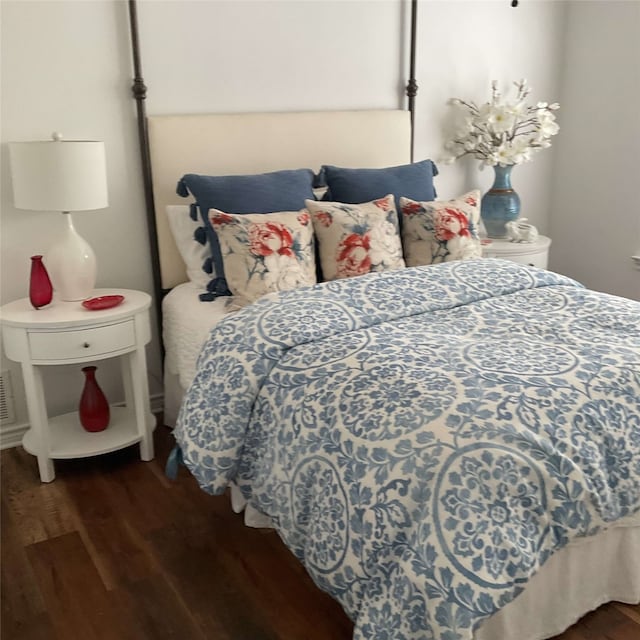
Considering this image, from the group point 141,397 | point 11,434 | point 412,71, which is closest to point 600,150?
point 412,71

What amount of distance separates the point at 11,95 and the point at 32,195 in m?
0.44

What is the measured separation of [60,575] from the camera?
2020 mm

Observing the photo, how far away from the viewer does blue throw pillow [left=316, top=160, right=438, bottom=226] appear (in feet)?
9.51

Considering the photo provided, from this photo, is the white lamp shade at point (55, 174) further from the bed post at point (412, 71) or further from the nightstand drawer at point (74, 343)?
the bed post at point (412, 71)

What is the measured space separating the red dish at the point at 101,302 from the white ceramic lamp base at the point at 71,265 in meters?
0.06

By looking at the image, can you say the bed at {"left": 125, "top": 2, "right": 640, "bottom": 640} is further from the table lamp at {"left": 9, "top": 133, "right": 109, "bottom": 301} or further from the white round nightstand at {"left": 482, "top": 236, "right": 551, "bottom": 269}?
the white round nightstand at {"left": 482, "top": 236, "right": 551, "bottom": 269}

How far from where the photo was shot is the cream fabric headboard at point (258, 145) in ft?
9.21

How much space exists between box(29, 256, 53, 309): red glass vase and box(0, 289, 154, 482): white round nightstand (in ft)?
0.12

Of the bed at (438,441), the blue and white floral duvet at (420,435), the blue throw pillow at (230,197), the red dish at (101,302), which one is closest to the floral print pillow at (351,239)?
the blue throw pillow at (230,197)

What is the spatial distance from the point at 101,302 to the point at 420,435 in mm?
1428

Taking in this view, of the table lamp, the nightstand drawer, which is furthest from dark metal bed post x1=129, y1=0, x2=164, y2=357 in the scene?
the nightstand drawer

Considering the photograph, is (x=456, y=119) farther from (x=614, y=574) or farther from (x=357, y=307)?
(x=614, y=574)

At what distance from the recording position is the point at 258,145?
2984mm

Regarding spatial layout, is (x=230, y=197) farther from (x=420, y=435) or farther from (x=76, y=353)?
(x=420, y=435)
